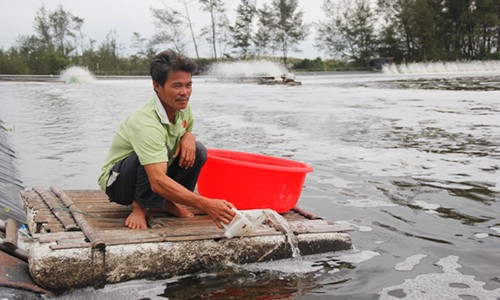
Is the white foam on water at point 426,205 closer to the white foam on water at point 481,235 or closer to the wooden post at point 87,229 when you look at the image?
the white foam on water at point 481,235

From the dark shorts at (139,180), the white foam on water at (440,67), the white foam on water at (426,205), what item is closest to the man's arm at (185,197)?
the dark shorts at (139,180)

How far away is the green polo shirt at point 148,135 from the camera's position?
2.61 meters

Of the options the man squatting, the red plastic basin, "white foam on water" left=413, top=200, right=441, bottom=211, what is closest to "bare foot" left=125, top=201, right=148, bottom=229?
the man squatting

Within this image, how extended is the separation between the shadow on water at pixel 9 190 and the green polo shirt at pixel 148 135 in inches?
40.4

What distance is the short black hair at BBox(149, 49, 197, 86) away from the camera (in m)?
2.71

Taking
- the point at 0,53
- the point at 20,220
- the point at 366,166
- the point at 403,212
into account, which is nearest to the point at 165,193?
the point at 20,220

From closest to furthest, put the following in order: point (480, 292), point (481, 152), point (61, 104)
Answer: point (480, 292)
point (481, 152)
point (61, 104)

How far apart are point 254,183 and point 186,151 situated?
527 mm

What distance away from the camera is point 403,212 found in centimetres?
375

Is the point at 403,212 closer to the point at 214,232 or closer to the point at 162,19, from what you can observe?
the point at 214,232

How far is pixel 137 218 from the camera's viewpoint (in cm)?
283

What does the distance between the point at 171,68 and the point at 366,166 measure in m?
3.06

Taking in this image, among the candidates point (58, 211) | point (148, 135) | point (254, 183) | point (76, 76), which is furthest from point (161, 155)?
point (76, 76)

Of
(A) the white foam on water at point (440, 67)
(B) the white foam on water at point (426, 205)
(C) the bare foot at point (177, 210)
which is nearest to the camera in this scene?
(C) the bare foot at point (177, 210)
